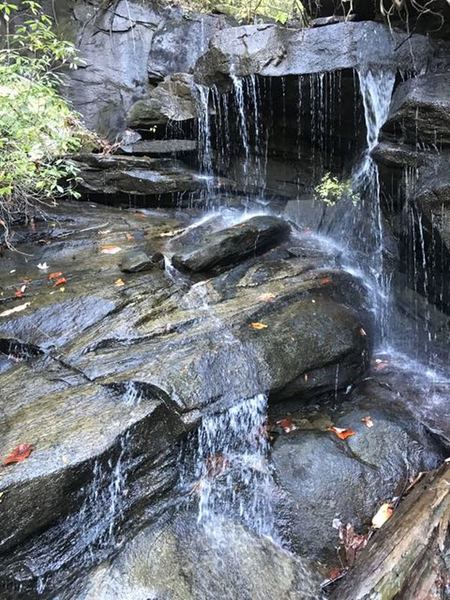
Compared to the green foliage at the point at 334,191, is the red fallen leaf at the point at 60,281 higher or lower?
lower

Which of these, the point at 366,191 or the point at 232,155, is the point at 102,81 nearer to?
the point at 232,155

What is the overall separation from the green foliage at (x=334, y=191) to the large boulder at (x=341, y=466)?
14.5ft

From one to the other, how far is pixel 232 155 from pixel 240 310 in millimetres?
5858

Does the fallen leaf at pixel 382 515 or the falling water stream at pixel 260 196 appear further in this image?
the falling water stream at pixel 260 196

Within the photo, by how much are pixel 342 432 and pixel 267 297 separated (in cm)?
186

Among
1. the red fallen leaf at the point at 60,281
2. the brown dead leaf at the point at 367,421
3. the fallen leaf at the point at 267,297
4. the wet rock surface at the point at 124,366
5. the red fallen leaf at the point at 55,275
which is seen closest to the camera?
the wet rock surface at the point at 124,366

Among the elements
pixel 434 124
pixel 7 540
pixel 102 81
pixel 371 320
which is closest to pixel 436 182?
pixel 434 124

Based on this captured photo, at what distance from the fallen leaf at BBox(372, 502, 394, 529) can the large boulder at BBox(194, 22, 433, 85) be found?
21.6 feet

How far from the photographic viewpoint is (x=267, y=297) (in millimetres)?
5617

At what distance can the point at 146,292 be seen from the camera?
5836 millimetres

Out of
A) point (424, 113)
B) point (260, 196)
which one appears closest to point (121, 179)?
point (260, 196)

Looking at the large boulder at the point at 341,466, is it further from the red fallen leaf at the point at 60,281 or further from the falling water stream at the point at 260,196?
the red fallen leaf at the point at 60,281

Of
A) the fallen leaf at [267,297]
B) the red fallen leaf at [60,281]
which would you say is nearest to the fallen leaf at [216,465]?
the fallen leaf at [267,297]

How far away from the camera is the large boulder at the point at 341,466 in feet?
12.6
